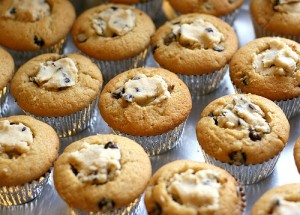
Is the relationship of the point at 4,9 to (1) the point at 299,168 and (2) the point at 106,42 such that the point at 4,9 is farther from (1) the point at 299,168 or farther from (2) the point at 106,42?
(1) the point at 299,168

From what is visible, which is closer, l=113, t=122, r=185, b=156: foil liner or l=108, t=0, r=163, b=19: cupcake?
l=113, t=122, r=185, b=156: foil liner

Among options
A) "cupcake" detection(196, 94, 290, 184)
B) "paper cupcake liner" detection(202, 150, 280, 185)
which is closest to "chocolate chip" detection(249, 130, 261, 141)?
"cupcake" detection(196, 94, 290, 184)

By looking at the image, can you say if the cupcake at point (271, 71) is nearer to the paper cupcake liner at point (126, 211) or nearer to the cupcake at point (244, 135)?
the cupcake at point (244, 135)

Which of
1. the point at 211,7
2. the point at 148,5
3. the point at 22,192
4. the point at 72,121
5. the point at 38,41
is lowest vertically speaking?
the point at 22,192

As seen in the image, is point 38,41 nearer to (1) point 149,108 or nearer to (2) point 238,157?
(1) point 149,108

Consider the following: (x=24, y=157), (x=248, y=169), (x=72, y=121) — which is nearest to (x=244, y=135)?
(x=248, y=169)

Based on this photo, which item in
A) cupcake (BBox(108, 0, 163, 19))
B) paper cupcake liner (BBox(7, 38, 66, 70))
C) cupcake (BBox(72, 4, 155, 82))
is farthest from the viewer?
cupcake (BBox(108, 0, 163, 19))

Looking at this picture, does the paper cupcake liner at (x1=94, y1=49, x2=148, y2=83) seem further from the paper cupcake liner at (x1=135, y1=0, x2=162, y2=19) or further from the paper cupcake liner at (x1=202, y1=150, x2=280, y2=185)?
the paper cupcake liner at (x1=202, y1=150, x2=280, y2=185)
